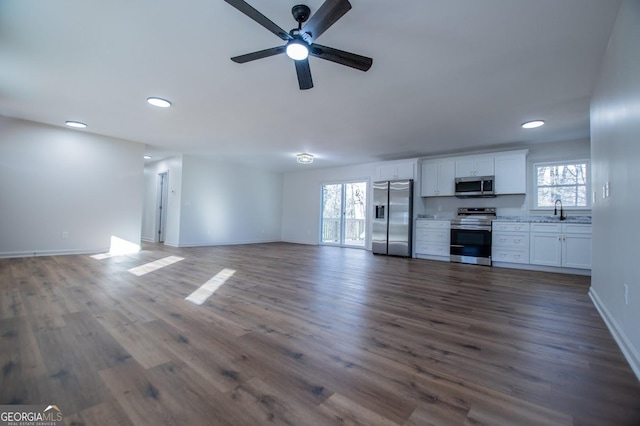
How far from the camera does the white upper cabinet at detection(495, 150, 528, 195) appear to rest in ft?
17.0

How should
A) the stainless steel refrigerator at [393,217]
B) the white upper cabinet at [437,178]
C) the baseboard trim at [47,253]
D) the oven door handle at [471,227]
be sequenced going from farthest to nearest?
the stainless steel refrigerator at [393,217] → the white upper cabinet at [437,178] → the oven door handle at [471,227] → the baseboard trim at [47,253]

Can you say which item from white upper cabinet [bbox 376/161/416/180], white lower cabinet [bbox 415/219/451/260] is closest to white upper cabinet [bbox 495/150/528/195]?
white lower cabinet [bbox 415/219/451/260]

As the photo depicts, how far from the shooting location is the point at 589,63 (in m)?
2.61

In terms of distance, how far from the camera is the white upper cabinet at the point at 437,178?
6.00m

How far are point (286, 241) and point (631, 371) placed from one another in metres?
8.30

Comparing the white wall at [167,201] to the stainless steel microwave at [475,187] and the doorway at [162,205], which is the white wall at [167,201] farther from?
the stainless steel microwave at [475,187]

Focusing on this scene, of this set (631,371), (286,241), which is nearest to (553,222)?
(631,371)

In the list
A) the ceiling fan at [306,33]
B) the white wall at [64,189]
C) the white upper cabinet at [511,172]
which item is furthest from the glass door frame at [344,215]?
the ceiling fan at [306,33]

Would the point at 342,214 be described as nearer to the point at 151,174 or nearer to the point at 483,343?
the point at 151,174

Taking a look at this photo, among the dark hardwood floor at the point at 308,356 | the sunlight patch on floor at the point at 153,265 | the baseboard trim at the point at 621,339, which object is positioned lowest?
the dark hardwood floor at the point at 308,356

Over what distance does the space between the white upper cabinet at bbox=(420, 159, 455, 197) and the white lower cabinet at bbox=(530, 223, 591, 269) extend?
1695 millimetres

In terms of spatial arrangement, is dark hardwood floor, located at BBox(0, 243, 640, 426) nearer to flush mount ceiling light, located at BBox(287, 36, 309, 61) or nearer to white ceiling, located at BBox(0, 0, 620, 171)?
flush mount ceiling light, located at BBox(287, 36, 309, 61)

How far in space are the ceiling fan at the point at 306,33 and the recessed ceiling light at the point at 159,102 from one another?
6.40 feet

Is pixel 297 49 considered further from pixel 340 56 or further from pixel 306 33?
pixel 340 56
